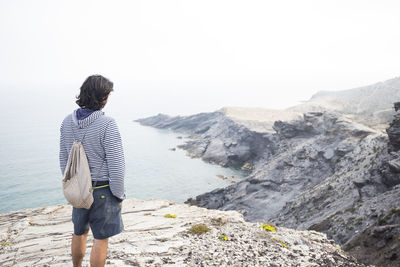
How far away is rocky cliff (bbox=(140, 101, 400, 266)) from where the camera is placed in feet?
57.1

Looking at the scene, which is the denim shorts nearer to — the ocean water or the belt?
the belt

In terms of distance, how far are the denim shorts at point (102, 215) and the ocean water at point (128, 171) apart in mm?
49931

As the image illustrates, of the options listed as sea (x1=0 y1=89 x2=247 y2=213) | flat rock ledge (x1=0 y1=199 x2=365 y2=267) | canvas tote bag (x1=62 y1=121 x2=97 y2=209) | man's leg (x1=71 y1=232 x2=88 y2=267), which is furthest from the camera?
sea (x1=0 y1=89 x2=247 y2=213)

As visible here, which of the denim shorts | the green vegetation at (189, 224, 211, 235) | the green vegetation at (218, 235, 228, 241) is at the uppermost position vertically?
the denim shorts

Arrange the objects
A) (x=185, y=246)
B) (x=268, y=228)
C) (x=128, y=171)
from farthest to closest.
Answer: (x=128, y=171), (x=268, y=228), (x=185, y=246)

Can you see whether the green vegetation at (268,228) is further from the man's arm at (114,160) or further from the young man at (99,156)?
the man's arm at (114,160)

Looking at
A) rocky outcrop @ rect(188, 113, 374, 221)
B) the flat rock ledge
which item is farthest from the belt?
rocky outcrop @ rect(188, 113, 374, 221)

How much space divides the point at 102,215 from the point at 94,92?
8.16ft

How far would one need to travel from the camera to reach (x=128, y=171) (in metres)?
74.3

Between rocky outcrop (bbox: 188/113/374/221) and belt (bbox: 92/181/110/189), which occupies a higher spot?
belt (bbox: 92/181/110/189)

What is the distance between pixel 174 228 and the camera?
11867 millimetres

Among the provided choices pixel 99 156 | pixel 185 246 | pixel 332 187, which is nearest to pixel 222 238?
pixel 185 246

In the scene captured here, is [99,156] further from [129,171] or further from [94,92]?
[129,171]

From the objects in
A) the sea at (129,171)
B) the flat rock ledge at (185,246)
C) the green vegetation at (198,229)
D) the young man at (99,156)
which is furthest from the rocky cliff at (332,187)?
the sea at (129,171)
